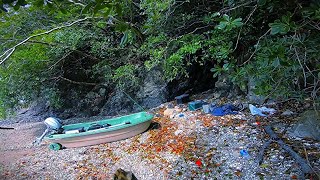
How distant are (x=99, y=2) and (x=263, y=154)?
9.80 feet

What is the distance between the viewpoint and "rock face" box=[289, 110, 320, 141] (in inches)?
130

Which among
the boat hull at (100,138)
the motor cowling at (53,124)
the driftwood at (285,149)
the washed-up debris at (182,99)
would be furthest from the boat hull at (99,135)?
the driftwood at (285,149)

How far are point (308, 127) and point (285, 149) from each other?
1.99 feet

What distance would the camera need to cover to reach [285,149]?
310cm

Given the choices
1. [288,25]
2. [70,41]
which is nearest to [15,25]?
[70,41]

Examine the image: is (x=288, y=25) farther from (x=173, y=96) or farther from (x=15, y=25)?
(x=15, y=25)

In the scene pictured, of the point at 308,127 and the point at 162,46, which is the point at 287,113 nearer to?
the point at 308,127

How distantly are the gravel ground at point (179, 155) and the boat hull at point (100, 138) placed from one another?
9 cm

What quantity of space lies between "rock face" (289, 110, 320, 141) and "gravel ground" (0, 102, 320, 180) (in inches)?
5.6

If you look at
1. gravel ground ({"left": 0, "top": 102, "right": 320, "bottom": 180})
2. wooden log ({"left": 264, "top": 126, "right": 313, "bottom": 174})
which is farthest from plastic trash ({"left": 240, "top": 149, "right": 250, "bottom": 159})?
wooden log ({"left": 264, "top": 126, "right": 313, "bottom": 174})

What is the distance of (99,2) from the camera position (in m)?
0.94

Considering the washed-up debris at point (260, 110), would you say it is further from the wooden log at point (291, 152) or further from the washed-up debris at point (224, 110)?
the wooden log at point (291, 152)

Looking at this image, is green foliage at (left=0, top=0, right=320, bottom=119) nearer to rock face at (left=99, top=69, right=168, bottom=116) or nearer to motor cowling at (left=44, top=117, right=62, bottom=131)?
rock face at (left=99, top=69, right=168, bottom=116)

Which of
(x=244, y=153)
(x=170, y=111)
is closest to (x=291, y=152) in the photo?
(x=244, y=153)
